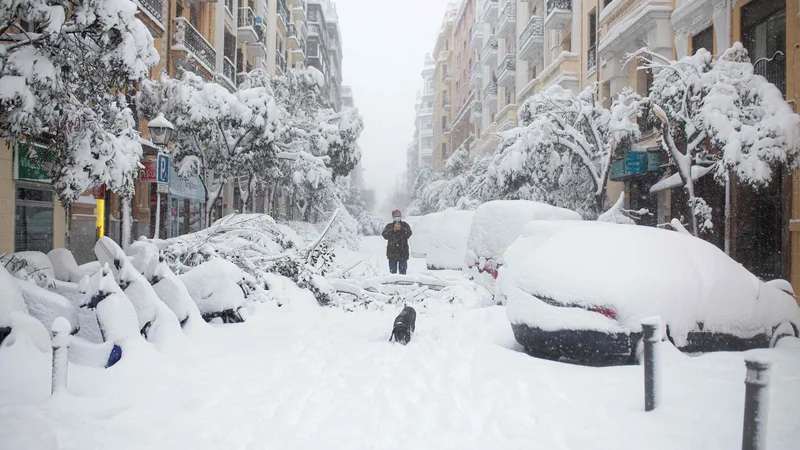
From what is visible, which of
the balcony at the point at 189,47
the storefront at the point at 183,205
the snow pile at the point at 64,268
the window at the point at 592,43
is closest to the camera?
the snow pile at the point at 64,268

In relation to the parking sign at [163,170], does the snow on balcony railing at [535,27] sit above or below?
above

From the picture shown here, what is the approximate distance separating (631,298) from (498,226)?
5001 millimetres

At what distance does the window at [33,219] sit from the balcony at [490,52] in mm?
30751

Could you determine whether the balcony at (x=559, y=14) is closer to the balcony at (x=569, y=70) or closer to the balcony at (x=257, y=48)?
the balcony at (x=569, y=70)

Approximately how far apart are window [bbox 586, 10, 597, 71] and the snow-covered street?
17.3 m

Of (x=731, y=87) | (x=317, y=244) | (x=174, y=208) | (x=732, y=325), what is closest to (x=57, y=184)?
(x=317, y=244)

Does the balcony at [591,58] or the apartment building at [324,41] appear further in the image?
the apartment building at [324,41]

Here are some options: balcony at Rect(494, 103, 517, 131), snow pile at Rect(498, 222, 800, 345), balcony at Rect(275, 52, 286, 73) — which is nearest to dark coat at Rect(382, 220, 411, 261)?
snow pile at Rect(498, 222, 800, 345)

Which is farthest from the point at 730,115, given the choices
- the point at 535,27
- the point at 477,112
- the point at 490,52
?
the point at 477,112

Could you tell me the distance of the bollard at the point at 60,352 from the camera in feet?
12.2

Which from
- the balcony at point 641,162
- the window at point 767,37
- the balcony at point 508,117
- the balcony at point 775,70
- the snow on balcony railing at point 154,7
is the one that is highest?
the snow on balcony railing at point 154,7

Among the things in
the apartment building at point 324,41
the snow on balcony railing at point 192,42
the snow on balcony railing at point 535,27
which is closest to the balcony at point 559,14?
the snow on balcony railing at point 535,27

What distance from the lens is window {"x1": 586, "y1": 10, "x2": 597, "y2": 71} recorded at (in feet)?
68.4

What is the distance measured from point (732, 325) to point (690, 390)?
129 cm
